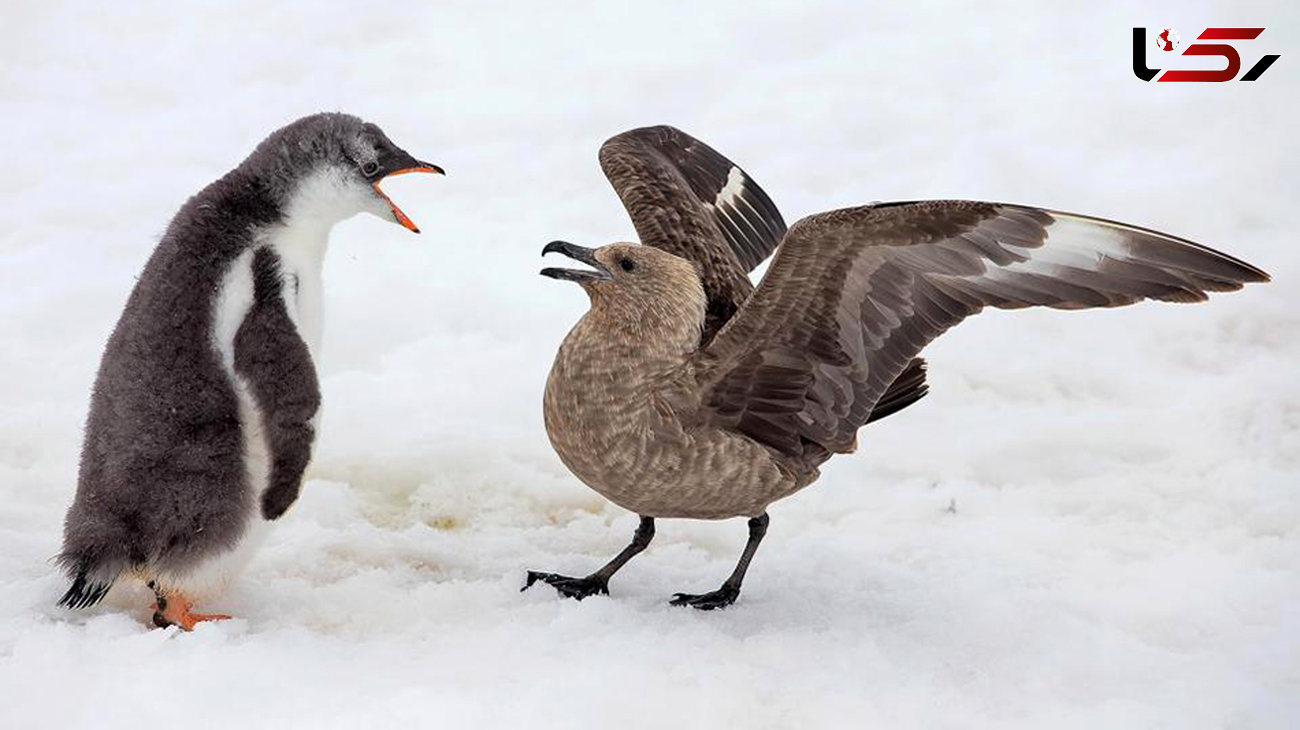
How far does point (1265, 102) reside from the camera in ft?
28.3

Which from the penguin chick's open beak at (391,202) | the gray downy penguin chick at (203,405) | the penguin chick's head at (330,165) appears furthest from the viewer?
the penguin chick's open beak at (391,202)

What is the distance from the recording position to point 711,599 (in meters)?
4.58

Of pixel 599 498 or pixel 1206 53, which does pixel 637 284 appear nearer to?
pixel 599 498

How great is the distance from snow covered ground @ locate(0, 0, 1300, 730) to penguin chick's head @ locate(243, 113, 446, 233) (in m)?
1.09

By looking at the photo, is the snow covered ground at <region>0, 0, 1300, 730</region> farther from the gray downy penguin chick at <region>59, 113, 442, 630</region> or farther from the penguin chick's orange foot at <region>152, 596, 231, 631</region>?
the gray downy penguin chick at <region>59, 113, 442, 630</region>

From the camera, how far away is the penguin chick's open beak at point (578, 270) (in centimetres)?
447

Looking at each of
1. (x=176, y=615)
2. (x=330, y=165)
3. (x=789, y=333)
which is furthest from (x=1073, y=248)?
(x=176, y=615)

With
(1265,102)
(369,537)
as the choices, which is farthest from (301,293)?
(1265,102)

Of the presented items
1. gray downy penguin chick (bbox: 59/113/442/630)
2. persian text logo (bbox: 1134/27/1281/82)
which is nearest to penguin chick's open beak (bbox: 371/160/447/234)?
gray downy penguin chick (bbox: 59/113/442/630)

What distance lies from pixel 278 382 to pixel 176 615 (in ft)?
2.20

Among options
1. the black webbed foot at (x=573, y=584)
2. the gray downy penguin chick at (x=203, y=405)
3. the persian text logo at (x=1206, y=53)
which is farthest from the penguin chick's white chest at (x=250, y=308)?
the persian text logo at (x=1206, y=53)

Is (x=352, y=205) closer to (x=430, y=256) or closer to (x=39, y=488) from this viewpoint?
(x=39, y=488)

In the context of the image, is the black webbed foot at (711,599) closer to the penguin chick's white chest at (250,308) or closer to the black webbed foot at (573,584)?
the black webbed foot at (573,584)

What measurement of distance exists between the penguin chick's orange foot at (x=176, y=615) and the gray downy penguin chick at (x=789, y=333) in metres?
0.99
